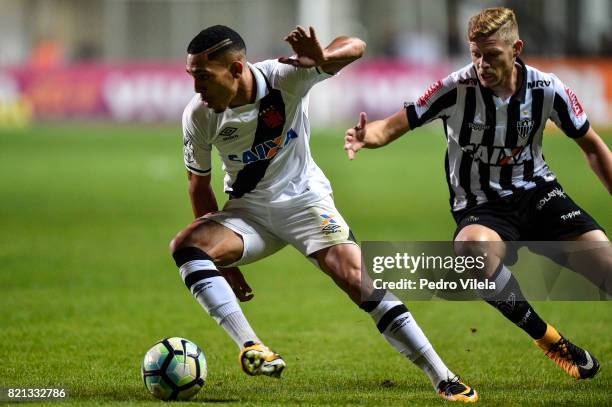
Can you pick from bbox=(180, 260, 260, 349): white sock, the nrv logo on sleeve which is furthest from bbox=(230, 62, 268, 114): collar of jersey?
bbox=(180, 260, 260, 349): white sock

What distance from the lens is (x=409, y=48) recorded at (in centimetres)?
3406

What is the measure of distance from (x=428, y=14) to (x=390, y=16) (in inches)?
48.2

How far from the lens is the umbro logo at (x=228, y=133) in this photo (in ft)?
21.5

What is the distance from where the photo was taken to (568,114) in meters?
6.68

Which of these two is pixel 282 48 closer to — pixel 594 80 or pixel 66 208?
pixel 594 80

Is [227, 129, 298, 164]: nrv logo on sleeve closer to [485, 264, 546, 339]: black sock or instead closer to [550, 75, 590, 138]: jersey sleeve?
[485, 264, 546, 339]: black sock

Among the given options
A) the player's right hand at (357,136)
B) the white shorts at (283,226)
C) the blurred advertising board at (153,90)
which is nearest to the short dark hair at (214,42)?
the player's right hand at (357,136)

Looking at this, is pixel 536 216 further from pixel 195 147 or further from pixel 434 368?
pixel 195 147

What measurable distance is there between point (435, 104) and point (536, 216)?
3.05 ft

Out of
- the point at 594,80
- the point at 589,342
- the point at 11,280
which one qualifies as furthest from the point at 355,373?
the point at 594,80

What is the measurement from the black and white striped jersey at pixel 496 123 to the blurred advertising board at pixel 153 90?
23.0 metres

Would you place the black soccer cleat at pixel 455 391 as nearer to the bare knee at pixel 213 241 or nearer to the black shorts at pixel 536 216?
the black shorts at pixel 536 216

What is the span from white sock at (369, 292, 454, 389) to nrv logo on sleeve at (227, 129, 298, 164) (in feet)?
3.68

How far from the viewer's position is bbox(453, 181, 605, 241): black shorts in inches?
266
